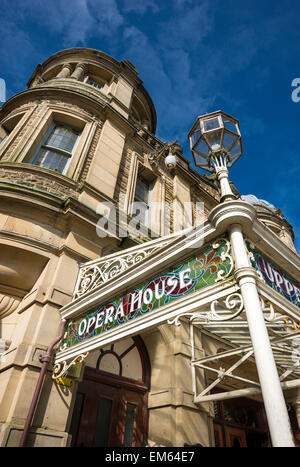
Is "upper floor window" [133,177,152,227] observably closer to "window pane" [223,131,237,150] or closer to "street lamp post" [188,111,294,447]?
"street lamp post" [188,111,294,447]

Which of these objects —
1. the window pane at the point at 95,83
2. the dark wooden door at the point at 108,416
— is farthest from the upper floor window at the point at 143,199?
the window pane at the point at 95,83

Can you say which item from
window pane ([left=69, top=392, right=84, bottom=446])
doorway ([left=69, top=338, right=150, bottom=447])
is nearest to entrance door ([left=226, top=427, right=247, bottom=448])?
doorway ([left=69, top=338, right=150, bottom=447])

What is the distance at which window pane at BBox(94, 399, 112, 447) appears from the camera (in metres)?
4.77

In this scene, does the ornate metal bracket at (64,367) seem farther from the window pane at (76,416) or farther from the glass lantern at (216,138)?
the glass lantern at (216,138)

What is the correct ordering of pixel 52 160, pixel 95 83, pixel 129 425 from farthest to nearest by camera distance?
pixel 95 83, pixel 52 160, pixel 129 425

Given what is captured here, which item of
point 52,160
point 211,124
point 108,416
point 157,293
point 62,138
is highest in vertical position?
point 62,138

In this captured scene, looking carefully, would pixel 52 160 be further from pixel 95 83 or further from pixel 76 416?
pixel 95 83

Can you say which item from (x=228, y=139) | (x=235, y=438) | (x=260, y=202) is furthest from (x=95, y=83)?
(x=260, y=202)

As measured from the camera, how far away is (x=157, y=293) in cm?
341

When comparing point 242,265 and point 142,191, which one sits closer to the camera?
point 242,265

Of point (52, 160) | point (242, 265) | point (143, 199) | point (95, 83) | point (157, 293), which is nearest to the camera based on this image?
point (242, 265)

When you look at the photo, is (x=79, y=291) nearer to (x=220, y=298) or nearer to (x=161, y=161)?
(x=220, y=298)

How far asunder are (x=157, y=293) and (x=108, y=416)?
3202 millimetres
